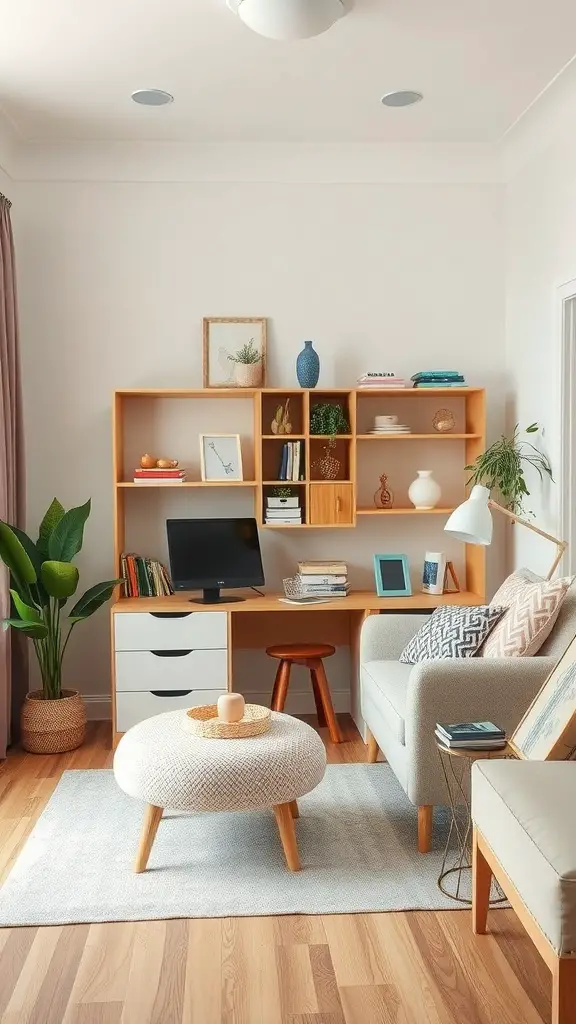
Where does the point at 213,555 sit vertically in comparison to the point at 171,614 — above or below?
above

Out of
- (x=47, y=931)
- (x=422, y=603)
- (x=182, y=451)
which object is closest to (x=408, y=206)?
(x=182, y=451)

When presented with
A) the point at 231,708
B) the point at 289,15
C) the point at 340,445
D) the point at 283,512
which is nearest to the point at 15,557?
the point at 283,512

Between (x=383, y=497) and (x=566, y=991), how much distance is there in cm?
310

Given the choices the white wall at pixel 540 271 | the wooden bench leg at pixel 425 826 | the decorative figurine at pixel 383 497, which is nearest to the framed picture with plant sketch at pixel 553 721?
the wooden bench leg at pixel 425 826

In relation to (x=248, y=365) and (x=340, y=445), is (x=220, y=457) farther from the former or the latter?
(x=340, y=445)

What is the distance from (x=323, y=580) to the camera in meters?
4.70

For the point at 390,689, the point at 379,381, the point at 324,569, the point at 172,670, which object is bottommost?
the point at 172,670

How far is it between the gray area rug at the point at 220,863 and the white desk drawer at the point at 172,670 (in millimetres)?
677

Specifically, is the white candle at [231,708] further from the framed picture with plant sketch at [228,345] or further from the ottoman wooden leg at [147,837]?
the framed picture with plant sketch at [228,345]

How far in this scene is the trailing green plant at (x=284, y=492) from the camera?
4746mm

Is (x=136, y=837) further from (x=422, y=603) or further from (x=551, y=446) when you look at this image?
(x=551, y=446)

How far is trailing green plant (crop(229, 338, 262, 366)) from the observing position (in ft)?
15.7

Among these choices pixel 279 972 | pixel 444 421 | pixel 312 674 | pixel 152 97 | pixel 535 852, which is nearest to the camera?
pixel 535 852

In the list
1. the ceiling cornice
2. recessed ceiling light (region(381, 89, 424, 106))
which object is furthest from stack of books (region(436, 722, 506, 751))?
the ceiling cornice
